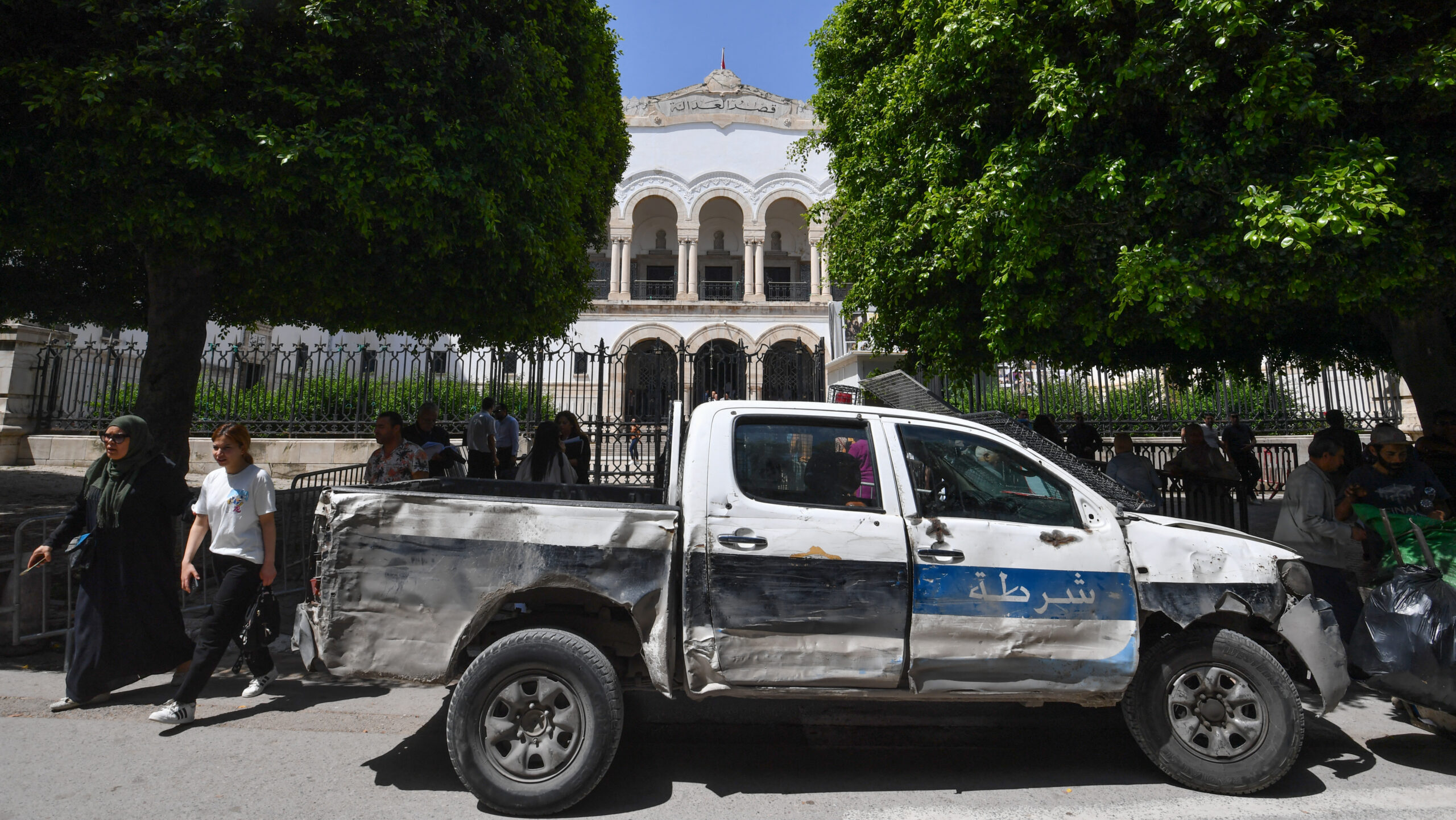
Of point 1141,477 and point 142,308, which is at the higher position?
point 142,308

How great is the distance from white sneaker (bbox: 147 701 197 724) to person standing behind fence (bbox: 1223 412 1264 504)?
554 inches

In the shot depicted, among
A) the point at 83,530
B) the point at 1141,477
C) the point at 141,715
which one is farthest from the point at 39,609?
the point at 1141,477

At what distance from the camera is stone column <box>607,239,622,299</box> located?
26.8 m

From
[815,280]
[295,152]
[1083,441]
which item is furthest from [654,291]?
[295,152]

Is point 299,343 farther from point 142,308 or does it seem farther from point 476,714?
point 476,714

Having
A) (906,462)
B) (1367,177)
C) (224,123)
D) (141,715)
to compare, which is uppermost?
(224,123)

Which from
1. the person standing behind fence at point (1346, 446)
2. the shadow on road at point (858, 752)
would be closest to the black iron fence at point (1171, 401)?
the person standing behind fence at point (1346, 446)

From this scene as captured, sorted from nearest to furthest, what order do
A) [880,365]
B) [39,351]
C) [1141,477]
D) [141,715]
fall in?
[141,715]
[1141,477]
[39,351]
[880,365]

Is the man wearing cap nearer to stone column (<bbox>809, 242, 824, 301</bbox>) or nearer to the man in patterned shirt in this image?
the man in patterned shirt

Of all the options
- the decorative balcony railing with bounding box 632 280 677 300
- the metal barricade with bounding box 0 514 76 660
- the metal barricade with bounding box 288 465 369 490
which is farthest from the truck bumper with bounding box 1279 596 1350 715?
the decorative balcony railing with bounding box 632 280 677 300

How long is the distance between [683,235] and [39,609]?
2297 cm

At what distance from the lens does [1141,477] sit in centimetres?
723

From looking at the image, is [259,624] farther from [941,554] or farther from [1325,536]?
[1325,536]

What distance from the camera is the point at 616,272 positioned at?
27.0 metres
